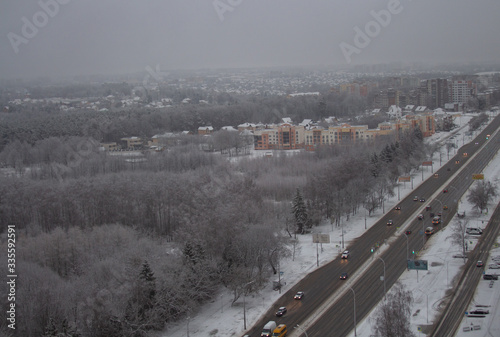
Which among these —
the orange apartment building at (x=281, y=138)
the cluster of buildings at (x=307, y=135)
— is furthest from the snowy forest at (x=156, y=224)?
the orange apartment building at (x=281, y=138)

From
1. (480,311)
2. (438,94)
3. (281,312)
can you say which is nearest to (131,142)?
(281,312)

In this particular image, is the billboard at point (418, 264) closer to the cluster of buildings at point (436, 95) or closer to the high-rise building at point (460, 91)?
the cluster of buildings at point (436, 95)

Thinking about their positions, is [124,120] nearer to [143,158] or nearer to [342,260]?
[143,158]

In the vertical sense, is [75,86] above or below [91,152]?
above

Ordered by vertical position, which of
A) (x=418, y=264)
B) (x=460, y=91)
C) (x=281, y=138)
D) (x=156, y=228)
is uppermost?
(x=460, y=91)

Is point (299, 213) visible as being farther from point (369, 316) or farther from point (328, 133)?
point (328, 133)

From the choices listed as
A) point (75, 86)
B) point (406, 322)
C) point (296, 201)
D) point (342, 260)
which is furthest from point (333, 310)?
point (75, 86)
